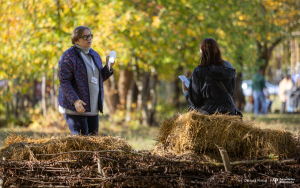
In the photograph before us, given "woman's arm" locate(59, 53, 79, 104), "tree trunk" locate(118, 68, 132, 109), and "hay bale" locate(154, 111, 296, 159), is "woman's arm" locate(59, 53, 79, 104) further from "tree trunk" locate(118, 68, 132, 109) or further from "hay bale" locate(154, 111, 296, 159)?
"tree trunk" locate(118, 68, 132, 109)

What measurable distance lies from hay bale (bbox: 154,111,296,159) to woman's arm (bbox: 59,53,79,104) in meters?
1.07

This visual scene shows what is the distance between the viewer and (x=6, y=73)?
9906 millimetres

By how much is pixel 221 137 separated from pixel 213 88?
62 centimetres

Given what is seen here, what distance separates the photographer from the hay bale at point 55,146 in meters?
→ 3.25

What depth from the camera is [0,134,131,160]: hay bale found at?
3248 millimetres

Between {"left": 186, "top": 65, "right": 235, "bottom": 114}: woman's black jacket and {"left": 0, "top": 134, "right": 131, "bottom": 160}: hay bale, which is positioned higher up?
{"left": 186, "top": 65, "right": 235, "bottom": 114}: woman's black jacket

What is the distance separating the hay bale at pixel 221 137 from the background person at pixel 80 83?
0.86m

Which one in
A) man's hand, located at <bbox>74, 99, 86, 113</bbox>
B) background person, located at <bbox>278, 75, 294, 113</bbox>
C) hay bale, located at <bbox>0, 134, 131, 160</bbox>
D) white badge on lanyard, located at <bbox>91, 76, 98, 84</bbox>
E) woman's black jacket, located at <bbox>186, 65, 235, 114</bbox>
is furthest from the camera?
background person, located at <bbox>278, 75, 294, 113</bbox>

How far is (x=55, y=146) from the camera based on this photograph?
10.8 feet

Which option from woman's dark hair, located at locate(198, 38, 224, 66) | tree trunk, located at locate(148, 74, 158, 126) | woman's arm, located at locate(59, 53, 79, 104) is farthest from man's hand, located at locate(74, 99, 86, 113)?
tree trunk, located at locate(148, 74, 158, 126)

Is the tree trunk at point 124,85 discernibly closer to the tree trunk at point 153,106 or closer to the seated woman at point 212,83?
the tree trunk at point 153,106

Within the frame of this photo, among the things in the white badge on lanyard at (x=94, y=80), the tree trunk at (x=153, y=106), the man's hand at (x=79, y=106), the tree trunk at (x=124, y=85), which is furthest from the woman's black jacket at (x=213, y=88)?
the tree trunk at (x=124, y=85)

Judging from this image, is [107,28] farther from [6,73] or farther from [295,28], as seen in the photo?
[295,28]

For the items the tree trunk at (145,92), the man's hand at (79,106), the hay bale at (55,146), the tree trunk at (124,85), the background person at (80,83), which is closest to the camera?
the hay bale at (55,146)
